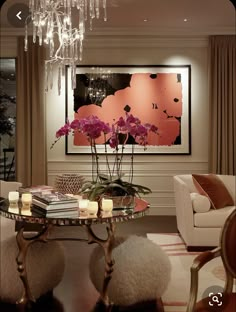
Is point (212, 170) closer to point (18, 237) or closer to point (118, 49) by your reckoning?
point (118, 49)

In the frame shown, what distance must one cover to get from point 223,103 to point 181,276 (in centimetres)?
311

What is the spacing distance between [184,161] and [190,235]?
1.99 meters

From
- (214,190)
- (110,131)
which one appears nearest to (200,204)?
(214,190)

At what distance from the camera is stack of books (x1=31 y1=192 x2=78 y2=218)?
2500 millimetres

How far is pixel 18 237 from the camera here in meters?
2.66

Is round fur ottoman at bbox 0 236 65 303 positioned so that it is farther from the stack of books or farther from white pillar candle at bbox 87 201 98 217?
white pillar candle at bbox 87 201 98 217

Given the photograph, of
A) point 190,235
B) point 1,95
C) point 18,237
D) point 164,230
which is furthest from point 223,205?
point 1,95

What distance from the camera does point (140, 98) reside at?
600 cm

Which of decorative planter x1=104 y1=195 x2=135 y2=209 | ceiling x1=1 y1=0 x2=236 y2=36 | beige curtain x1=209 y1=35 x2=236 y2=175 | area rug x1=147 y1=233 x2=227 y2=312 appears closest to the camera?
decorative planter x1=104 y1=195 x2=135 y2=209

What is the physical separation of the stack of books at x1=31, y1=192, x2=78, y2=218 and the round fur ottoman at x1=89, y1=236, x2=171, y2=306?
43 cm

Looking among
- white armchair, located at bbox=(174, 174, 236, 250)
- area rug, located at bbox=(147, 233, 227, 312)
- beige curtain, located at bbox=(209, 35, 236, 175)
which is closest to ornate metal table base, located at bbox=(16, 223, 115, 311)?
area rug, located at bbox=(147, 233, 227, 312)

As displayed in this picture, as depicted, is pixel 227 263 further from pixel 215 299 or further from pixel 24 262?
pixel 24 262

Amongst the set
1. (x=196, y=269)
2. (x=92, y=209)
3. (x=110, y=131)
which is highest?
(x=110, y=131)

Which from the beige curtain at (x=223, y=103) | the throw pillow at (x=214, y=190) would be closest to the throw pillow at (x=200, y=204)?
the throw pillow at (x=214, y=190)
